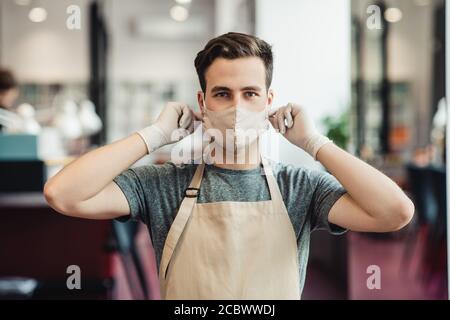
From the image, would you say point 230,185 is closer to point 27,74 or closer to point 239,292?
point 239,292

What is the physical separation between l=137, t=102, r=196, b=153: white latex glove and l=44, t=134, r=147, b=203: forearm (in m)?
0.05

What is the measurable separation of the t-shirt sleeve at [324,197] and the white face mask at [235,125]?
0.57 feet

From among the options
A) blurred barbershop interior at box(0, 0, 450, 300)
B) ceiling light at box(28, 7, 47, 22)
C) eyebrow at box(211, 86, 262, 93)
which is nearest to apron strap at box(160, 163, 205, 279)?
eyebrow at box(211, 86, 262, 93)

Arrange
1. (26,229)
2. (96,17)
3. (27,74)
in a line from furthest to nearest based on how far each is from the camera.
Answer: (27,74)
(96,17)
(26,229)

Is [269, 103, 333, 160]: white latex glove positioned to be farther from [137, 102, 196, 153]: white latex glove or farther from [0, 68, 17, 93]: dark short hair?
[0, 68, 17, 93]: dark short hair

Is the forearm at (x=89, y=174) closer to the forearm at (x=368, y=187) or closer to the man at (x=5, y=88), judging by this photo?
the forearm at (x=368, y=187)

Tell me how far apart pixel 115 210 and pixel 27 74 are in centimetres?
793

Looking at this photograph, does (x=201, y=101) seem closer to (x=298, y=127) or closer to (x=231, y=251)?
(x=298, y=127)

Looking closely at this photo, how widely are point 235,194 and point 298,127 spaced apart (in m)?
0.20

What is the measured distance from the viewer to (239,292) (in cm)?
119

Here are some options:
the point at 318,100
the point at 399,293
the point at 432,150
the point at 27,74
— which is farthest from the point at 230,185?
the point at 27,74

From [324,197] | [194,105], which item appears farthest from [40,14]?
[324,197]

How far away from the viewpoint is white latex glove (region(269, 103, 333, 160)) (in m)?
1.20

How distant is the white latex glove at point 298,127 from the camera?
47.1 inches
